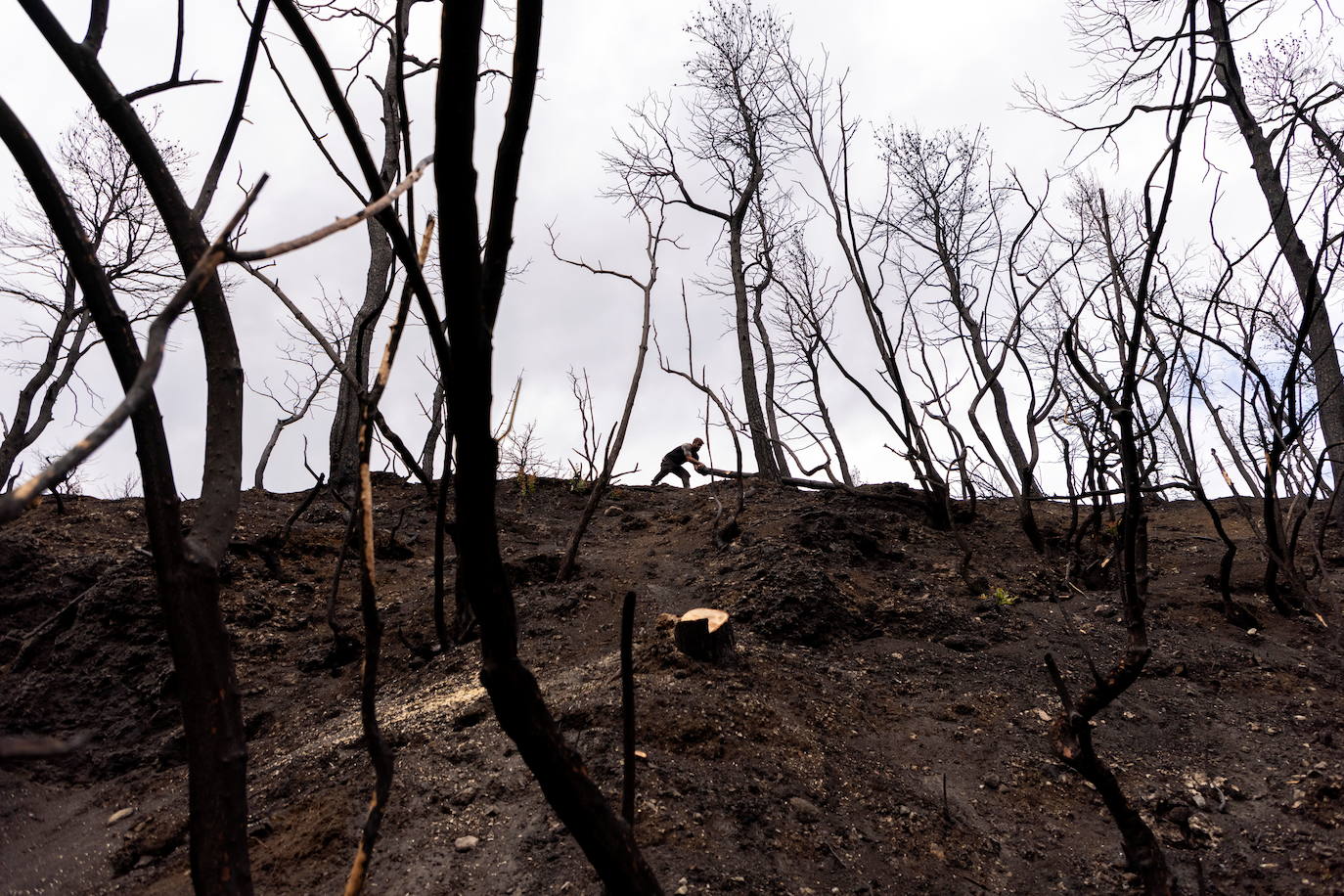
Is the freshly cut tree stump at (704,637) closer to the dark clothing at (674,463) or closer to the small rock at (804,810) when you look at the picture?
the small rock at (804,810)

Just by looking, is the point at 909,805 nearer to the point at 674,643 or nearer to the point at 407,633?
the point at 674,643

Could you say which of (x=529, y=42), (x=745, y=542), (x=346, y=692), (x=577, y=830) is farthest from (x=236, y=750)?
(x=745, y=542)

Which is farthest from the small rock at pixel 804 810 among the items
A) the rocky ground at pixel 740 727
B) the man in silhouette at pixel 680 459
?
the man in silhouette at pixel 680 459

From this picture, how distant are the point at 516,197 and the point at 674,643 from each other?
9.55 ft

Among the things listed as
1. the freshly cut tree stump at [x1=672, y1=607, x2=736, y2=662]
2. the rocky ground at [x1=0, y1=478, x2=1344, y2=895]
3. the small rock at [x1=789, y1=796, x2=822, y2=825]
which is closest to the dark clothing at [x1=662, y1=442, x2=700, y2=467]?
the rocky ground at [x1=0, y1=478, x2=1344, y2=895]

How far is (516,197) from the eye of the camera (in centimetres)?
131

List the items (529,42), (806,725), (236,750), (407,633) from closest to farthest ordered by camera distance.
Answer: (529,42), (236,750), (806,725), (407,633)


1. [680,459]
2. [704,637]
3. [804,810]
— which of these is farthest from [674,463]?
[804,810]

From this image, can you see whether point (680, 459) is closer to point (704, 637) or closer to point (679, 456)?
point (679, 456)

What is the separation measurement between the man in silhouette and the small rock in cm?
631

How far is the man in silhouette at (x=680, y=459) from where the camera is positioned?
905 cm

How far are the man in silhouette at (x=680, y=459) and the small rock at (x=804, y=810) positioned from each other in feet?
20.7

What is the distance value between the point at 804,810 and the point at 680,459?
671cm

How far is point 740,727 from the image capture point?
3168mm
